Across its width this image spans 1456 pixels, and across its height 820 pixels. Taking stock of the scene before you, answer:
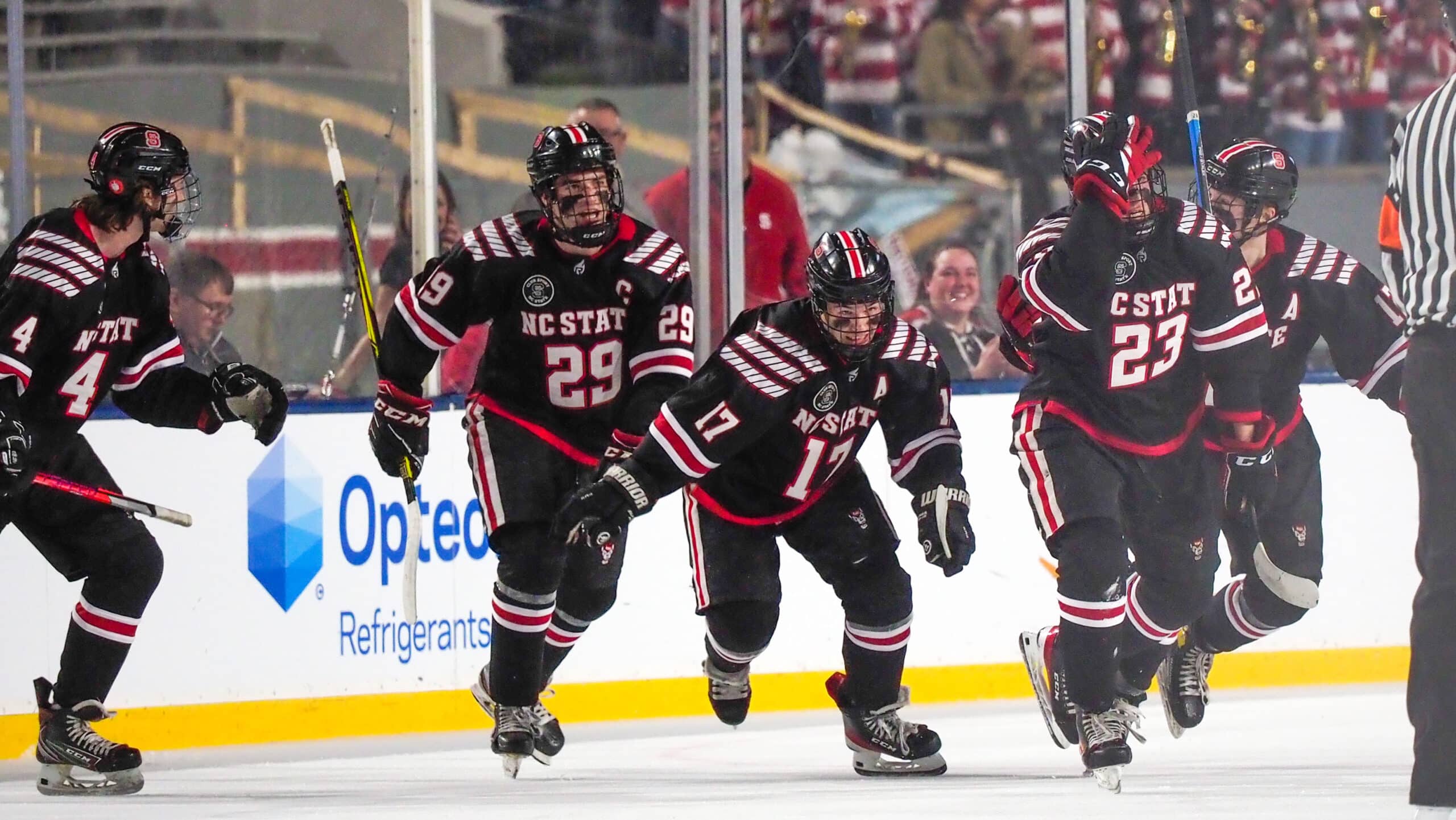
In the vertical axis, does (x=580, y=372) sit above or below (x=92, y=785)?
above

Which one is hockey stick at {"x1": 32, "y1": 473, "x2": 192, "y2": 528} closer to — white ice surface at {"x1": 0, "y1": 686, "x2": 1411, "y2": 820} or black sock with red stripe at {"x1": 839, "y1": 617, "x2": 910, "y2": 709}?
white ice surface at {"x1": 0, "y1": 686, "x2": 1411, "y2": 820}

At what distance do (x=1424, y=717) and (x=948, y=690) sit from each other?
9.59ft

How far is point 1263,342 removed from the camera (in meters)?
4.48

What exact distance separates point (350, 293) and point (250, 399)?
159 cm

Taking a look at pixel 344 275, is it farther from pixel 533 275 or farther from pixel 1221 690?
pixel 1221 690

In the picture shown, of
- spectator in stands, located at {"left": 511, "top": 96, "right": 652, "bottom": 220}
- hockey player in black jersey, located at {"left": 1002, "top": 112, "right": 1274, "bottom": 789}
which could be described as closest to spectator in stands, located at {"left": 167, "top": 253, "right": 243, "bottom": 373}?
spectator in stands, located at {"left": 511, "top": 96, "right": 652, "bottom": 220}

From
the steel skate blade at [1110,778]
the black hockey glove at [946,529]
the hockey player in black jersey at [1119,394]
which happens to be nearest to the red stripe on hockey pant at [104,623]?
the black hockey glove at [946,529]

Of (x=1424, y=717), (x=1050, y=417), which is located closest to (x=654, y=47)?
(x=1050, y=417)

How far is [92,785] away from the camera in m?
4.62

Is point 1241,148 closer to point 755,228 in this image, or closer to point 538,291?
point 538,291

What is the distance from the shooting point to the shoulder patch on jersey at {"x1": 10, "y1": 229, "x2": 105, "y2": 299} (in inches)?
172

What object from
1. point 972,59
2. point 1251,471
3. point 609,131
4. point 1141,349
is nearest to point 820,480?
point 1141,349

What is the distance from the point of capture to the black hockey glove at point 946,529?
13.8 ft

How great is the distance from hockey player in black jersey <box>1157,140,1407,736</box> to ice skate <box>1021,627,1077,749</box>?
464 millimetres
